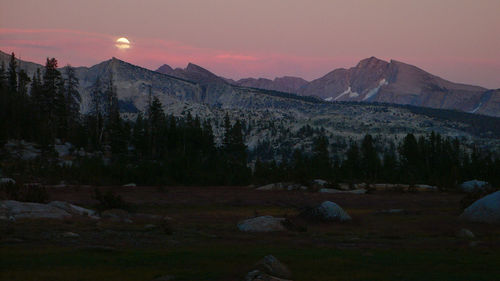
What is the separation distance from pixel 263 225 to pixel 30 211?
12.3 m

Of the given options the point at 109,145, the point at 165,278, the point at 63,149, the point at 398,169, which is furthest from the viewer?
the point at 109,145

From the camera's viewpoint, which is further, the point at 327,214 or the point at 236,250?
the point at 327,214

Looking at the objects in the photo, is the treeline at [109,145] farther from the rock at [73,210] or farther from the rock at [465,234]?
the rock at [465,234]

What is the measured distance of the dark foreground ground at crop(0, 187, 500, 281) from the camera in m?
11.5

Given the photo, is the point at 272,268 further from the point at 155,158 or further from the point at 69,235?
the point at 155,158

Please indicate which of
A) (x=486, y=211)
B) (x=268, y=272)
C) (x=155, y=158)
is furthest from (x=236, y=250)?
(x=155, y=158)

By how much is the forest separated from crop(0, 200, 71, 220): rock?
31.1 m

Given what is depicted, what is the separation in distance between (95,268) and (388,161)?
272 ft

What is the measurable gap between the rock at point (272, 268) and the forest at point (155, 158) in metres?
46.9

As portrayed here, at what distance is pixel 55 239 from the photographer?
15969 mm

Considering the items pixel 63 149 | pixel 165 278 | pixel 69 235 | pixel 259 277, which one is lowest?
pixel 63 149

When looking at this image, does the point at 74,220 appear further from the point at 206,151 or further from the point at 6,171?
the point at 206,151

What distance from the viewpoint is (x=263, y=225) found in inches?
837

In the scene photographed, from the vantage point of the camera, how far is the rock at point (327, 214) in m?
26.1
